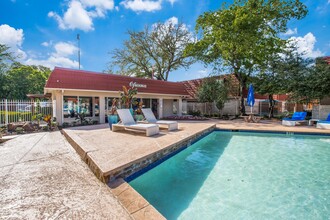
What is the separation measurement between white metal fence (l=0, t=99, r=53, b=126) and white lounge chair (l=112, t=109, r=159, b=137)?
6289 millimetres

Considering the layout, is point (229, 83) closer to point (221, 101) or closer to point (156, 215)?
point (221, 101)

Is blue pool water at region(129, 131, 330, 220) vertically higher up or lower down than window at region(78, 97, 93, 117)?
lower down

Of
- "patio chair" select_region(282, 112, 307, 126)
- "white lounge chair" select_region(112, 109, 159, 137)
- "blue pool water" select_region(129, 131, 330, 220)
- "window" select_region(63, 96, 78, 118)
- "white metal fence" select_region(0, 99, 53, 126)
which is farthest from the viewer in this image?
"window" select_region(63, 96, 78, 118)

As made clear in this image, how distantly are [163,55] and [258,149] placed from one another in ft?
67.7

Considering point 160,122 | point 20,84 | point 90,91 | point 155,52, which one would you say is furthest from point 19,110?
point 20,84

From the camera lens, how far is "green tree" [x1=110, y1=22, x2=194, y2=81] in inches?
944

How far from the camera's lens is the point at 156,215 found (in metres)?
2.29

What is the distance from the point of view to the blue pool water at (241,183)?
3236 millimetres

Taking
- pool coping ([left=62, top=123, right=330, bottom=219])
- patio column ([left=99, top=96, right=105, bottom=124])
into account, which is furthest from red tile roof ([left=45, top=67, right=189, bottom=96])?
pool coping ([left=62, top=123, right=330, bottom=219])

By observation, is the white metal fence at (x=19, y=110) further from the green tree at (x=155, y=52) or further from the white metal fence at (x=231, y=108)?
the white metal fence at (x=231, y=108)

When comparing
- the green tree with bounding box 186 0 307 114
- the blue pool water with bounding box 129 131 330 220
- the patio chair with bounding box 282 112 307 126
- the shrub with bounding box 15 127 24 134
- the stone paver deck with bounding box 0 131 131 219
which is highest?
the green tree with bounding box 186 0 307 114

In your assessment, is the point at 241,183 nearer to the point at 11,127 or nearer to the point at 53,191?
the point at 53,191

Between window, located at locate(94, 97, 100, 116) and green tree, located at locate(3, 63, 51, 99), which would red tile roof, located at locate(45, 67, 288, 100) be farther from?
green tree, located at locate(3, 63, 51, 99)

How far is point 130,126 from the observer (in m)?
7.19
